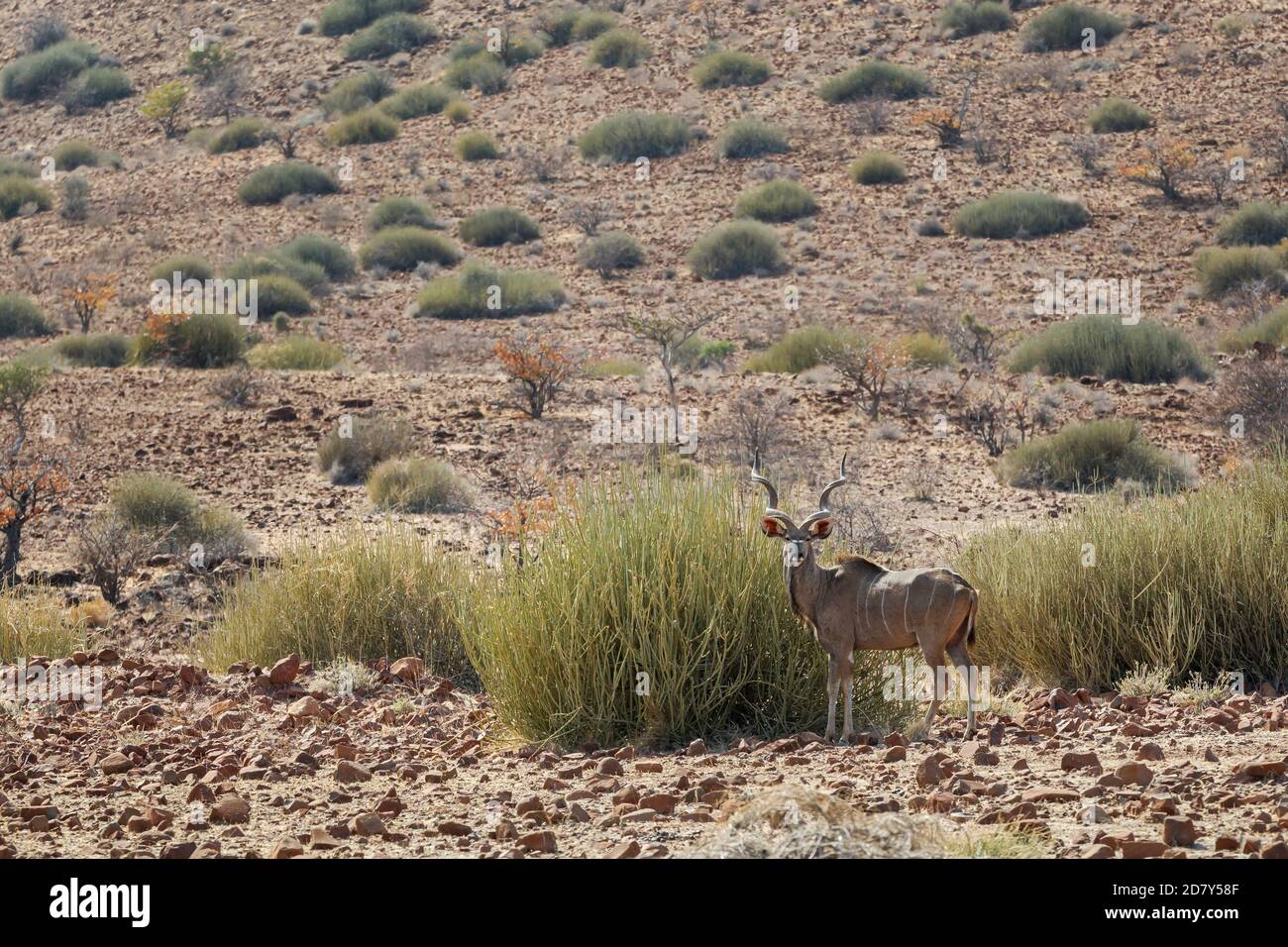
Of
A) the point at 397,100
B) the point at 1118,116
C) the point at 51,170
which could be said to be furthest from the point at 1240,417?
the point at 51,170

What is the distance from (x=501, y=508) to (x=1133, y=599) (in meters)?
6.96

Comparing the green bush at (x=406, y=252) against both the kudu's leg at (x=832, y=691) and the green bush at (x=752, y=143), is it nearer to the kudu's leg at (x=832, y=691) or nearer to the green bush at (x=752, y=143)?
the green bush at (x=752, y=143)

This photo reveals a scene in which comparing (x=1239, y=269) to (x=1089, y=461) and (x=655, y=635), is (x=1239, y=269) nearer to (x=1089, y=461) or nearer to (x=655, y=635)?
(x=1089, y=461)

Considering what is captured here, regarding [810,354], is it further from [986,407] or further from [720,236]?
[720,236]

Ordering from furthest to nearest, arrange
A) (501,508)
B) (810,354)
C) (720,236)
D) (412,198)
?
1. (412,198)
2. (720,236)
3. (810,354)
4. (501,508)

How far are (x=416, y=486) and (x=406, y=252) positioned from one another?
42.2ft

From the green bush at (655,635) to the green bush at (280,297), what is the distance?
17.0 metres

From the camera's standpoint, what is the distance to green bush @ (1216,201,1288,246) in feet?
76.3

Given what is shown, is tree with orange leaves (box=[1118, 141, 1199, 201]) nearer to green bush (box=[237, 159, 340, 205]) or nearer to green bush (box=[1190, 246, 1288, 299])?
green bush (box=[1190, 246, 1288, 299])

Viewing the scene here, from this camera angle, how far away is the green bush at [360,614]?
864cm

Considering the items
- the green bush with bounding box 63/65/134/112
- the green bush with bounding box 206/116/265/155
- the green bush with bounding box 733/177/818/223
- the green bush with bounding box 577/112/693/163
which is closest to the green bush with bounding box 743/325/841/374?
the green bush with bounding box 733/177/818/223

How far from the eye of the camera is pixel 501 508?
44.2ft

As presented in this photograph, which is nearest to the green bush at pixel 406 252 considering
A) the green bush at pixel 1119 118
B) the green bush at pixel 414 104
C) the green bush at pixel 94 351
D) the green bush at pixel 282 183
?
the green bush at pixel 282 183

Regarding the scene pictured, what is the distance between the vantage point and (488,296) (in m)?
22.7
